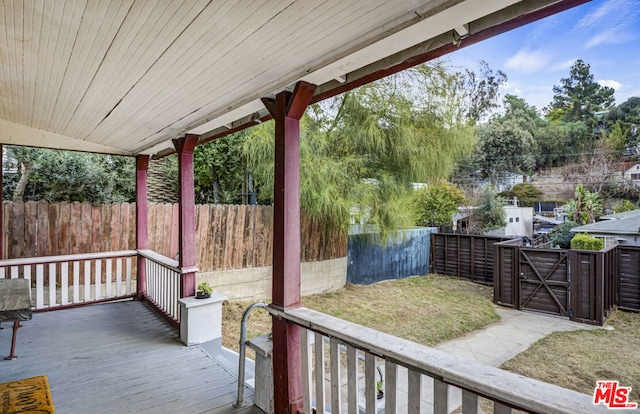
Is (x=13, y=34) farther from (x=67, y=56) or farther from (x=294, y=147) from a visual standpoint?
(x=294, y=147)

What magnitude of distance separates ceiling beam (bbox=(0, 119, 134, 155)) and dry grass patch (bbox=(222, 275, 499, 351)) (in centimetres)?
288

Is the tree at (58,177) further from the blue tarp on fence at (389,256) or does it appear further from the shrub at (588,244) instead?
the shrub at (588,244)

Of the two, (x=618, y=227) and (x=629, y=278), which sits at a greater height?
(x=618, y=227)

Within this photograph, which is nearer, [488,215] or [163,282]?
[163,282]

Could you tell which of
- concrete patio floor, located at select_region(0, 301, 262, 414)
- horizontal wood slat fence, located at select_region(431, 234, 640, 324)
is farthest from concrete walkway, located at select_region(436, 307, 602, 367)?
concrete patio floor, located at select_region(0, 301, 262, 414)

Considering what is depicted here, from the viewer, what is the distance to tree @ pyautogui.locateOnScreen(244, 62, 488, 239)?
19.6ft

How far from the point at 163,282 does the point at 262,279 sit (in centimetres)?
191

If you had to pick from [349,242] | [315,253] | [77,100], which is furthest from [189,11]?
[349,242]

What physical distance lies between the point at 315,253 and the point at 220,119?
165 inches

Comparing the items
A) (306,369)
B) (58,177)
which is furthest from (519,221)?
(58,177)

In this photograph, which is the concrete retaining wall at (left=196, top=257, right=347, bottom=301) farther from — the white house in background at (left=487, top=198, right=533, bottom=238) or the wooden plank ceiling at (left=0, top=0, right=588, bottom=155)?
the white house in background at (left=487, top=198, right=533, bottom=238)

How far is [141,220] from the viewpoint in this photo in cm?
487

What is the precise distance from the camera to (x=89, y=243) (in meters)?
4.86

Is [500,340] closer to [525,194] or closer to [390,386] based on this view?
[390,386]
